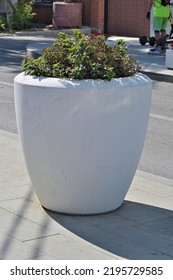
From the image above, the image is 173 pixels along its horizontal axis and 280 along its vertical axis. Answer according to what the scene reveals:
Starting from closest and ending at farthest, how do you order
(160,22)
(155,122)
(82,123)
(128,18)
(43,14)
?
(82,123)
(155,122)
(160,22)
(128,18)
(43,14)

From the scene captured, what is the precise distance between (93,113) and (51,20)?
84.3 feet

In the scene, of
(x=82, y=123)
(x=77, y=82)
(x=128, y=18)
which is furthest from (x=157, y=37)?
(x=82, y=123)

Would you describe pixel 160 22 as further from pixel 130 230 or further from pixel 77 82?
pixel 130 230

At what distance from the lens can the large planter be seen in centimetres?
642

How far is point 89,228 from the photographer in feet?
21.4

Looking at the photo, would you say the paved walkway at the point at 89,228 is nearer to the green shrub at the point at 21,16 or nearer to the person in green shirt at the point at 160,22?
the person in green shirt at the point at 160,22

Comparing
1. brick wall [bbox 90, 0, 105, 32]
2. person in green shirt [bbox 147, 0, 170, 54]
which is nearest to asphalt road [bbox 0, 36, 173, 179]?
person in green shirt [bbox 147, 0, 170, 54]

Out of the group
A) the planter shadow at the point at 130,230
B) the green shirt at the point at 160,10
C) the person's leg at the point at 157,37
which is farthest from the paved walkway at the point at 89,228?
the person's leg at the point at 157,37

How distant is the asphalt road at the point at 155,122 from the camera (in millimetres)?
9323

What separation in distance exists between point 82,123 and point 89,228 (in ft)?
2.87

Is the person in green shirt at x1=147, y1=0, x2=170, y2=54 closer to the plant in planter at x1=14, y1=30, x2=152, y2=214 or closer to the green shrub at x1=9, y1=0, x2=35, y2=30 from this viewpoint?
the green shrub at x1=9, y1=0, x2=35, y2=30

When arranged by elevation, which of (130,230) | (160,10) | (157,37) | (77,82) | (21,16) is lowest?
(21,16)

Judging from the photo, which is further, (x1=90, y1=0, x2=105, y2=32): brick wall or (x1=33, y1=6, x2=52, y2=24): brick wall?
(x1=33, y1=6, x2=52, y2=24): brick wall
